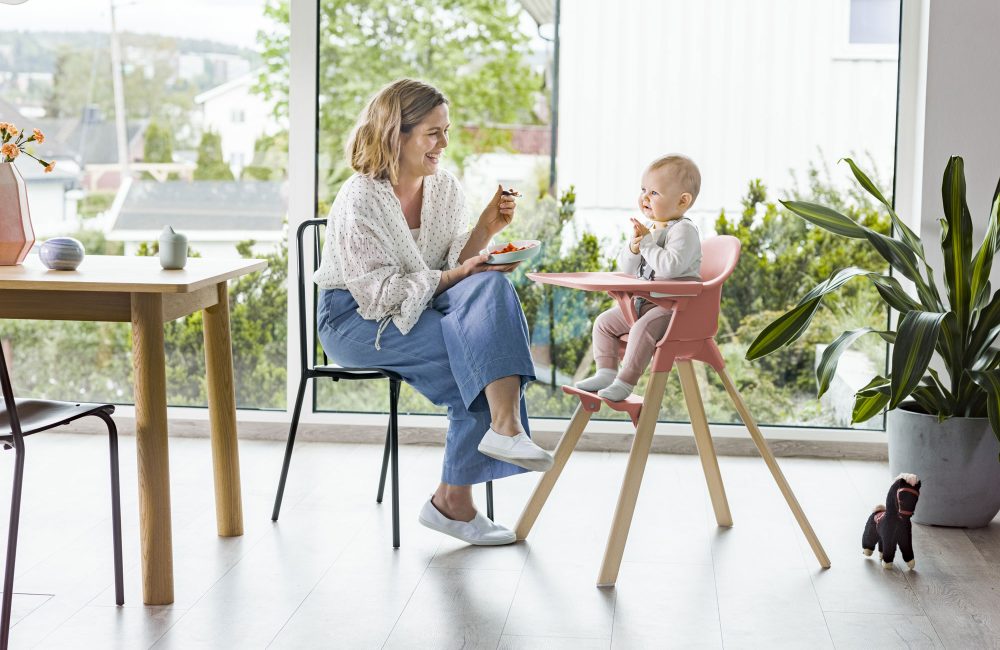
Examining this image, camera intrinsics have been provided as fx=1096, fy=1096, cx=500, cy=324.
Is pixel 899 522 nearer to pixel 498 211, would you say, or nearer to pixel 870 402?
pixel 870 402

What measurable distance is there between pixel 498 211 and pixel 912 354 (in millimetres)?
1124

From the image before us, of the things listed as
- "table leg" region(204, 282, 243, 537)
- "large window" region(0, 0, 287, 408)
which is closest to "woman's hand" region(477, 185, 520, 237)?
"table leg" region(204, 282, 243, 537)

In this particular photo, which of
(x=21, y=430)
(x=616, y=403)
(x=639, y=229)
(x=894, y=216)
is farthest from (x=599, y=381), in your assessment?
(x=21, y=430)

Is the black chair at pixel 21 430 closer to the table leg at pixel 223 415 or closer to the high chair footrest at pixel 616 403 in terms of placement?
the table leg at pixel 223 415

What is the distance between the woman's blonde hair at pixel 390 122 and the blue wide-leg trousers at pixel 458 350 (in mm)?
343

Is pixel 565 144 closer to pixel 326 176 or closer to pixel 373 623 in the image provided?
pixel 326 176

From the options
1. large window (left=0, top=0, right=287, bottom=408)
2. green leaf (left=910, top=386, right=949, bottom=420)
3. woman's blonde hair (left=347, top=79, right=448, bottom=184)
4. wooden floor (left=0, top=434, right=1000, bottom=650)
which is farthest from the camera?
large window (left=0, top=0, right=287, bottom=408)

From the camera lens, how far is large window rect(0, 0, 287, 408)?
157 inches

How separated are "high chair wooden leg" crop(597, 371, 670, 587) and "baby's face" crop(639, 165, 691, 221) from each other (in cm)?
42

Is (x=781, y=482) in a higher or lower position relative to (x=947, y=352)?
lower

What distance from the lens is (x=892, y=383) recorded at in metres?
2.72

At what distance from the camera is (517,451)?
2584mm

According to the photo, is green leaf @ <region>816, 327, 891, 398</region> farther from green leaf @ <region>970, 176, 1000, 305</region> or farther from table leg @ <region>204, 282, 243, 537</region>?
table leg @ <region>204, 282, 243, 537</region>

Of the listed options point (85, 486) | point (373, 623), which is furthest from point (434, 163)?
point (85, 486)
